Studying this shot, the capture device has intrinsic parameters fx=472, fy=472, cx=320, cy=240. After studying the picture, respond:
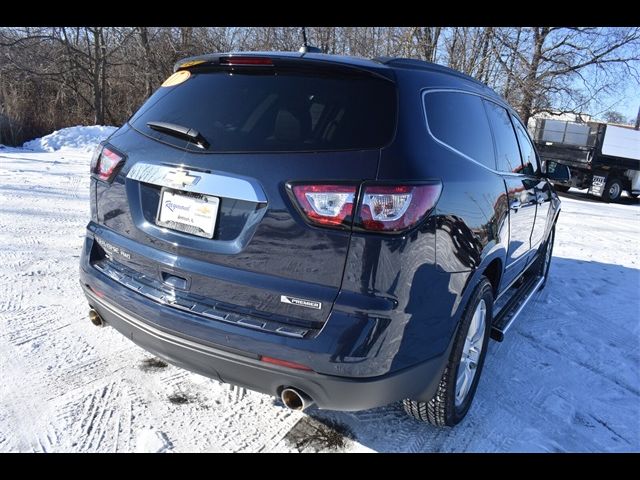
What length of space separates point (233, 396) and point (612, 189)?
16.2 meters

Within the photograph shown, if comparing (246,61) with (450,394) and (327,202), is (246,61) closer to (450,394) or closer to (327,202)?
(327,202)

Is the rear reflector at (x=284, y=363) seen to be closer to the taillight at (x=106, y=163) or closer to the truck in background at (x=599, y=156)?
the taillight at (x=106, y=163)

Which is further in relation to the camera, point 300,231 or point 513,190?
point 513,190

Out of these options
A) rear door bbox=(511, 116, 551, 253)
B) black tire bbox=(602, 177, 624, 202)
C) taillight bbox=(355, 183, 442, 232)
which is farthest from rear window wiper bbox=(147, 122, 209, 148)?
black tire bbox=(602, 177, 624, 202)

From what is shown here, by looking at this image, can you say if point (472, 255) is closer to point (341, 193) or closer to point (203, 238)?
point (341, 193)

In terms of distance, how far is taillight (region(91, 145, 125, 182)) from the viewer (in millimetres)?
2277

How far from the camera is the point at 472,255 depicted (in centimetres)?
223

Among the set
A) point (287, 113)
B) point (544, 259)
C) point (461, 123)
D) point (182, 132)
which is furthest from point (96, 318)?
point (544, 259)

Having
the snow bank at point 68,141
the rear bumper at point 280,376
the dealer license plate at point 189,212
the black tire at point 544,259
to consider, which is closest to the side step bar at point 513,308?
the black tire at point 544,259

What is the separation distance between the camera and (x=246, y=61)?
7.14 feet

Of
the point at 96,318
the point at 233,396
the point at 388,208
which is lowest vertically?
the point at 233,396

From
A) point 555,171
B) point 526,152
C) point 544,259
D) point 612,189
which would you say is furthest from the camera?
point 612,189

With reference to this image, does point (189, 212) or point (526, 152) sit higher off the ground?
point (526, 152)

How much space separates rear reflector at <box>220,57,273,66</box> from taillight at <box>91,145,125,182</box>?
67 cm
